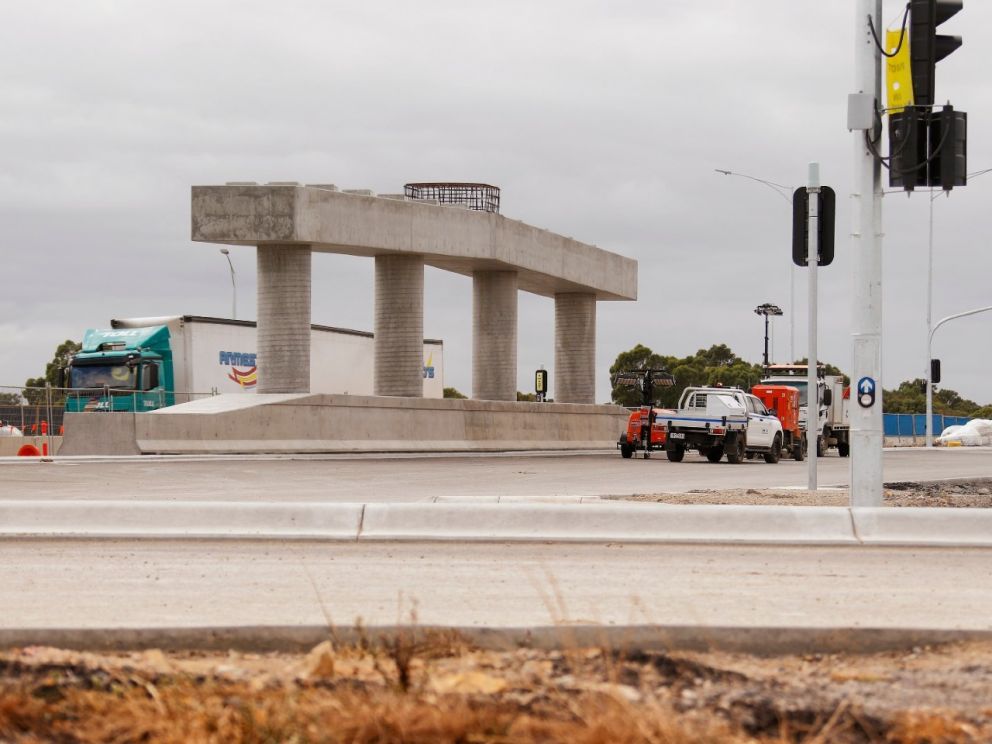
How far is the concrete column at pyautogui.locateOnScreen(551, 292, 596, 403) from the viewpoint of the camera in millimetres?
52281

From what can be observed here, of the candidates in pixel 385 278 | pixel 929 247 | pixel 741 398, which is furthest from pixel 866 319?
pixel 929 247

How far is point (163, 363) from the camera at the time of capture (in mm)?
41188

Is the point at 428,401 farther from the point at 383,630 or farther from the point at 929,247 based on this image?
the point at 929,247

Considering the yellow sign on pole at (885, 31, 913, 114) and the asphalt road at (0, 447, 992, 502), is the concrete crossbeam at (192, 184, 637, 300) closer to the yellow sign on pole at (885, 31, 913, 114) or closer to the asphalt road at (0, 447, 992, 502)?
the asphalt road at (0, 447, 992, 502)

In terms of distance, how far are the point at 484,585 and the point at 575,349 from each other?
143ft

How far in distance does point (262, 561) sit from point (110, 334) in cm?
3328

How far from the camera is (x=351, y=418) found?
123ft

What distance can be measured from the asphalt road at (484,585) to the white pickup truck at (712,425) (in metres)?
23.1

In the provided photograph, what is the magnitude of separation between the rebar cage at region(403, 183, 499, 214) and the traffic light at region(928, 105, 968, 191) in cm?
3060

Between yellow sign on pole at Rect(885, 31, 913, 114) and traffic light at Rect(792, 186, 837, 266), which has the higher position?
yellow sign on pole at Rect(885, 31, 913, 114)

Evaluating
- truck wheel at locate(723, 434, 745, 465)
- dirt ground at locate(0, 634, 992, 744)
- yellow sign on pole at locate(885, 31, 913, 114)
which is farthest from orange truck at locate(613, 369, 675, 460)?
dirt ground at locate(0, 634, 992, 744)

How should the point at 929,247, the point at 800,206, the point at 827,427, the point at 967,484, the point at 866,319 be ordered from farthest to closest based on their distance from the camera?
the point at 929,247 → the point at 827,427 → the point at 967,484 → the point at 800,206 → the point at 866,319

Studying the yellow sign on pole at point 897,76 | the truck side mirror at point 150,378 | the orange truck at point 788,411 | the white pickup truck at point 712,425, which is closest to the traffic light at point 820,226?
the yellow sign on pole at point 897,76

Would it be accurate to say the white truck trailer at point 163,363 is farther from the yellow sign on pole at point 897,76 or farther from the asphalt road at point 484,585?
the yellow sign on pole at point 897,76
